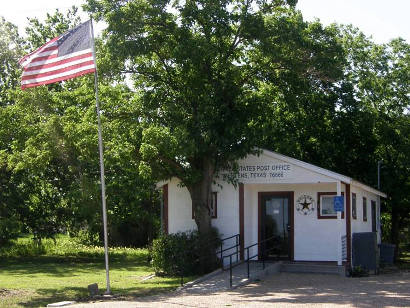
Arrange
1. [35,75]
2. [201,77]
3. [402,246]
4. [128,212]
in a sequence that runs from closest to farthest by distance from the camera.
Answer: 1. [35,75]
2. [201,77]
3. [128,212]
4. [402,246]

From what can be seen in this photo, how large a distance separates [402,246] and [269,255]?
18991 mm

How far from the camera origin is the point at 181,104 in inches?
781

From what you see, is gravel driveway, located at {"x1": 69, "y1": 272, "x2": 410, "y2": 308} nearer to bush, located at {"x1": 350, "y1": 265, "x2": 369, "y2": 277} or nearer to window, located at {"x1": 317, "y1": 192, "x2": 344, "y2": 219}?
bush, located at {"x1": 350, "y1": 265, "x2": 369, "y2": 277}

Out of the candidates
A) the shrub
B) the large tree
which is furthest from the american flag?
the shrub

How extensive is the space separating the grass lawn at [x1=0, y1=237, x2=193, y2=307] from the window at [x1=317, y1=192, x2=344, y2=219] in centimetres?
535

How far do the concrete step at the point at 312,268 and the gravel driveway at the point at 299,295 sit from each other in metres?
1.17

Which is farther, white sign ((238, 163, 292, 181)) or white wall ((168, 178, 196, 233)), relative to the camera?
white wall ((168, 178, 196, 233))

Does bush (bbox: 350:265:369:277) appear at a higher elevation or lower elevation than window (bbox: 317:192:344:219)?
lower

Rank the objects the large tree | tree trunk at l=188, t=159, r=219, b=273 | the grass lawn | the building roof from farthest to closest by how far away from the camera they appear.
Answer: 1. tree trunk at l=188, t=159, r=219, b=273
2. the building roof
3. the large tree
4. the grass lawn

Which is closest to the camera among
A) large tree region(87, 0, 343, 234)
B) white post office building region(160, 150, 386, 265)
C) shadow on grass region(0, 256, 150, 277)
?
large tree region(87, 0, 343, 234)

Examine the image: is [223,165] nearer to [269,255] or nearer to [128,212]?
[269,255]

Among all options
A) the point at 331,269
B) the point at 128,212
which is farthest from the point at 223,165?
the point at 128,212

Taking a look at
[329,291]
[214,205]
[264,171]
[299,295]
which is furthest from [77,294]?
[264,171]

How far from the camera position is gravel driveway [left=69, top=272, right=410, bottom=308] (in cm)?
1328
